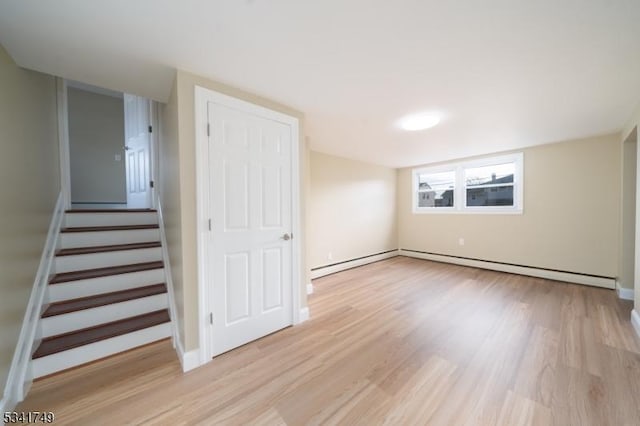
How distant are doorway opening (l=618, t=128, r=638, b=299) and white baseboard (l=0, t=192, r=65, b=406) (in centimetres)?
599

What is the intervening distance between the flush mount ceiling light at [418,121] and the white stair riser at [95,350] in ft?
10.7

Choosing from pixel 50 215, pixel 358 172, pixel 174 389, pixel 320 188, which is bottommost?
pixel 174 389

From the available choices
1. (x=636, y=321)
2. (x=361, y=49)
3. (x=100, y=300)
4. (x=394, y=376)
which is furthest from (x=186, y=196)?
(x=636, y=321)

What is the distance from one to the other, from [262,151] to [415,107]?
162 cm

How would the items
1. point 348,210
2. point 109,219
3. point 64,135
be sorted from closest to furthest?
1. point 64,135
2. point 109,219
3. point 348,210

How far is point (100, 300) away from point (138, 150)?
2.40 metres

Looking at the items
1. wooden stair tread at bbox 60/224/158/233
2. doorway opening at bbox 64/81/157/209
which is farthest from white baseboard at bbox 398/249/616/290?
doorway opening at bbox 64/81/157/209

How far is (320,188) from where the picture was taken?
4.17m

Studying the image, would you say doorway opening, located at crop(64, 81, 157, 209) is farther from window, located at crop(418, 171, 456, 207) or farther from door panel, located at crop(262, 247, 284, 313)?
window, located at crop(418, 171, 456, 207)

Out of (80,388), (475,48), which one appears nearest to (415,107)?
(475,48)

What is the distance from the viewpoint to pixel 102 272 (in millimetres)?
2285

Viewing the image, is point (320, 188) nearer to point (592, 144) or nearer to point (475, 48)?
point (475, 48)

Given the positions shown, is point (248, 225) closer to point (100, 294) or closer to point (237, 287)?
point (237, 287)

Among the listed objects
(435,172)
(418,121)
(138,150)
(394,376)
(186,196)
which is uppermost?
(418,121)
